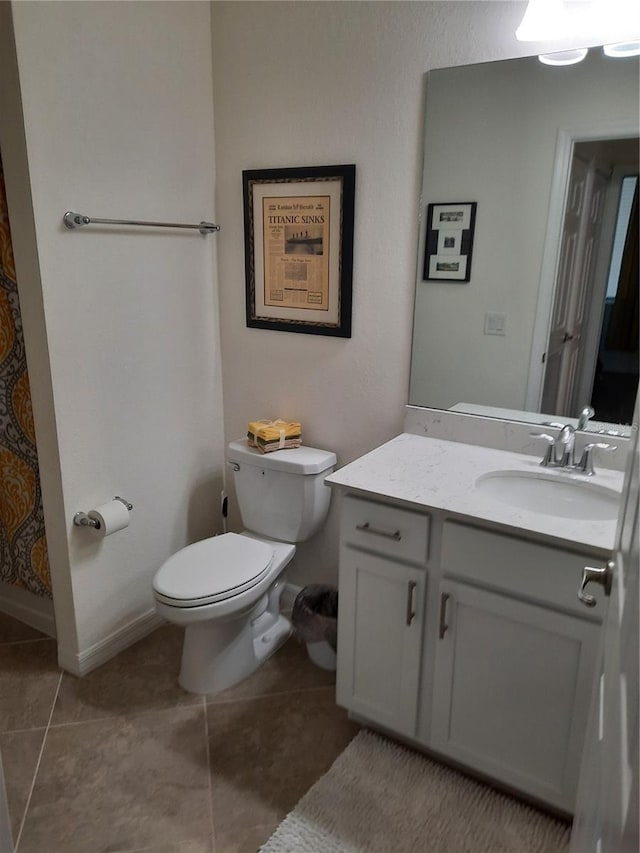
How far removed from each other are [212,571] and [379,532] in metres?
0.65

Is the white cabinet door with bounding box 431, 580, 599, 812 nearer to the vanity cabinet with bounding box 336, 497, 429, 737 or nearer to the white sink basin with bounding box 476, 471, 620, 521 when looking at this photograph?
the vanity cabinet with bounding box 336, 497, 429, 737

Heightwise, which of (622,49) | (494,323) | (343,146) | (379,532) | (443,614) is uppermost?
(622,49)

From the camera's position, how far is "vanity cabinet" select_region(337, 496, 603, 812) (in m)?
1.53

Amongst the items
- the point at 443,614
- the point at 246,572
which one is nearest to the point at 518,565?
the point at 443,614

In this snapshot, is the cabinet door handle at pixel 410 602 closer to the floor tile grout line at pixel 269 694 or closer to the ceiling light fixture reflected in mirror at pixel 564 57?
the floor tile grout line at pixel 269 694

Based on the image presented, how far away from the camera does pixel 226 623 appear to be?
2137 mm

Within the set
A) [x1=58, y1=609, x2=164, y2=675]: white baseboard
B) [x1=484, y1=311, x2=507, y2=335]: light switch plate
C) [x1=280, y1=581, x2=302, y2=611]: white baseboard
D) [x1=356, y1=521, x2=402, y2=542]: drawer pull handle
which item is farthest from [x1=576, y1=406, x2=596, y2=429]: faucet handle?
[x1=58, y1=609, x2=164, y2=675]: white baseboard

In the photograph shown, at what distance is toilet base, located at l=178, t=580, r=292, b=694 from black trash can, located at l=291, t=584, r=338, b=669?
15 cm

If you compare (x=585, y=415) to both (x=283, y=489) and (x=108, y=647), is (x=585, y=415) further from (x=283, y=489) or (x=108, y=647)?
(x=108, y=647)

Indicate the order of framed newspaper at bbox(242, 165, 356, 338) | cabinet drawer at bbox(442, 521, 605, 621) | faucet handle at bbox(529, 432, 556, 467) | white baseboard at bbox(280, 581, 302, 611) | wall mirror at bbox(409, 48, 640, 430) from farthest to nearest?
white baseboard at bbox(280, 581, 302, 611)
framed newspaper at bbox(242, 165, 356, 338)
faucet handle at bbox(529, 432, 556, 467)
wall mirror at bbox(409, 48, 640, 430)
cabinet drawer at bbox(442, 521, 605, 621)

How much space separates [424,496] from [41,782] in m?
1.36

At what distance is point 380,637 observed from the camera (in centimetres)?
183

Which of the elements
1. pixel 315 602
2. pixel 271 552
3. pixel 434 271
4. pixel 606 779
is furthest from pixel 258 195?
pixel 606 779

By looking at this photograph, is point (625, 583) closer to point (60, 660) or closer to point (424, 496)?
point (424, 496)
